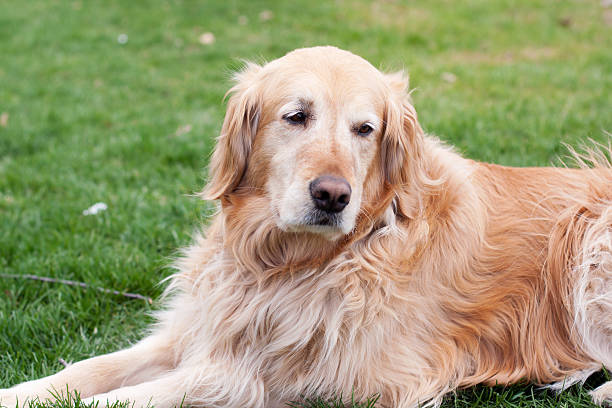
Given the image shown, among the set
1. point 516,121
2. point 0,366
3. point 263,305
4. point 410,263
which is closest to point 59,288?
point 0,366

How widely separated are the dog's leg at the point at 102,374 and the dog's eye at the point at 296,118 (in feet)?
4.17

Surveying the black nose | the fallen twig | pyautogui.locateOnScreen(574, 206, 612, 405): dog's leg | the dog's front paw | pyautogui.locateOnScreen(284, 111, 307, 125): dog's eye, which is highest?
pyautogui.locateOnScreen(284, 111, 307, 125): dog's eye

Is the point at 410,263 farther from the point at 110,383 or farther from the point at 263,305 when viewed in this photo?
the point at 110,383

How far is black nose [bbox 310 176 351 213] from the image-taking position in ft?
7.49

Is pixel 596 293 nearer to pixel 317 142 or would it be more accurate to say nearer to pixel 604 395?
pixel 604 395

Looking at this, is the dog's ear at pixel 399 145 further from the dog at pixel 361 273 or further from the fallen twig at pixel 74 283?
the fallen twig at pixel 74 283

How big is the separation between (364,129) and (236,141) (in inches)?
22.0

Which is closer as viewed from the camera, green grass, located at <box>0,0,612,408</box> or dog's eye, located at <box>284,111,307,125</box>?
dog's eye, located at <box>284,111,307,125</box>

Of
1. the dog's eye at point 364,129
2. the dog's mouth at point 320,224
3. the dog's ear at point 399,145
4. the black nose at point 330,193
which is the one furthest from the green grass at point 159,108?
the dog's eye at point 364,129

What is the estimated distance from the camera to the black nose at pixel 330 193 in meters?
2.28

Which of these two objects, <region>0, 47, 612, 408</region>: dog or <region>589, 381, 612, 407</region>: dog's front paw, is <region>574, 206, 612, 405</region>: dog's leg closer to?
<region>0, 47, 612, 408</region>: dog

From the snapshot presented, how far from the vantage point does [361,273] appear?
2.60 meters

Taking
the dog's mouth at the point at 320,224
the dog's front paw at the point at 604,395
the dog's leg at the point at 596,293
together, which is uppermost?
the dog's mouth at the point at 320,224

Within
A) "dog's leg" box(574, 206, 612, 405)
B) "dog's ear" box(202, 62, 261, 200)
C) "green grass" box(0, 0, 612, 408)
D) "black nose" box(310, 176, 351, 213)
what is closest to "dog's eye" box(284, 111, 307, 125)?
"dog's ear" box(202, 62, 261, 200)
